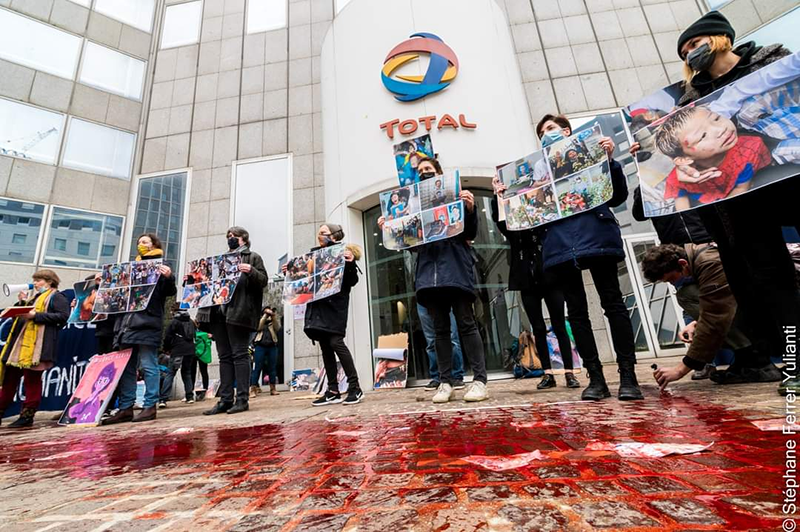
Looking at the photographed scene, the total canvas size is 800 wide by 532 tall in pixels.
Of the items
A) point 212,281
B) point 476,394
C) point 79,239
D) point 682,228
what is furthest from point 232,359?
point 79,239

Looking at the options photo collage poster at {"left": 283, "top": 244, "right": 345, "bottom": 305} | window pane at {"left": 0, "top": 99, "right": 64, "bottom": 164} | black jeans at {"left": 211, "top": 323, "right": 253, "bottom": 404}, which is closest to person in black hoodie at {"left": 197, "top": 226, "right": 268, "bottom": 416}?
black jeans at {"left": 211, "top": 323, "right": 253, "bottom": 404}

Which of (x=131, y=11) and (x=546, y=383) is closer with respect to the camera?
(x=546, y=383)

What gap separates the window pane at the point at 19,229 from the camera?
8.05 meters

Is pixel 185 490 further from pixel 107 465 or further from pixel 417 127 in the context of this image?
pixel 417 127

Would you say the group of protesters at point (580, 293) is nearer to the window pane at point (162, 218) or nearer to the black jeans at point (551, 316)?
the black jeans at point (551, 316)

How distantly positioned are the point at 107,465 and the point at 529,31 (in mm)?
10906

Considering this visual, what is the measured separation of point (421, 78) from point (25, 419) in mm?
6801

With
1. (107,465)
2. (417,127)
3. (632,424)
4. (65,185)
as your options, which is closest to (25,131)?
(65,185)

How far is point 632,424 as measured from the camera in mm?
1391

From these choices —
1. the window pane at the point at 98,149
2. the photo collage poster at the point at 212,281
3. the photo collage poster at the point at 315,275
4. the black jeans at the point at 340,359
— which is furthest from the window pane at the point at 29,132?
the black jeans at the point at 340,359

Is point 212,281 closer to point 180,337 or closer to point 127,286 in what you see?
point 127,286

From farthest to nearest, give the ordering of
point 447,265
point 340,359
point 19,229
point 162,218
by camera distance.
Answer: point 162,218 < point 19,229 < point 340,359 < point 447,265

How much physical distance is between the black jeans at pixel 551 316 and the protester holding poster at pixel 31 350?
16.0ft

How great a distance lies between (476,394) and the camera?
2529 millimetres
